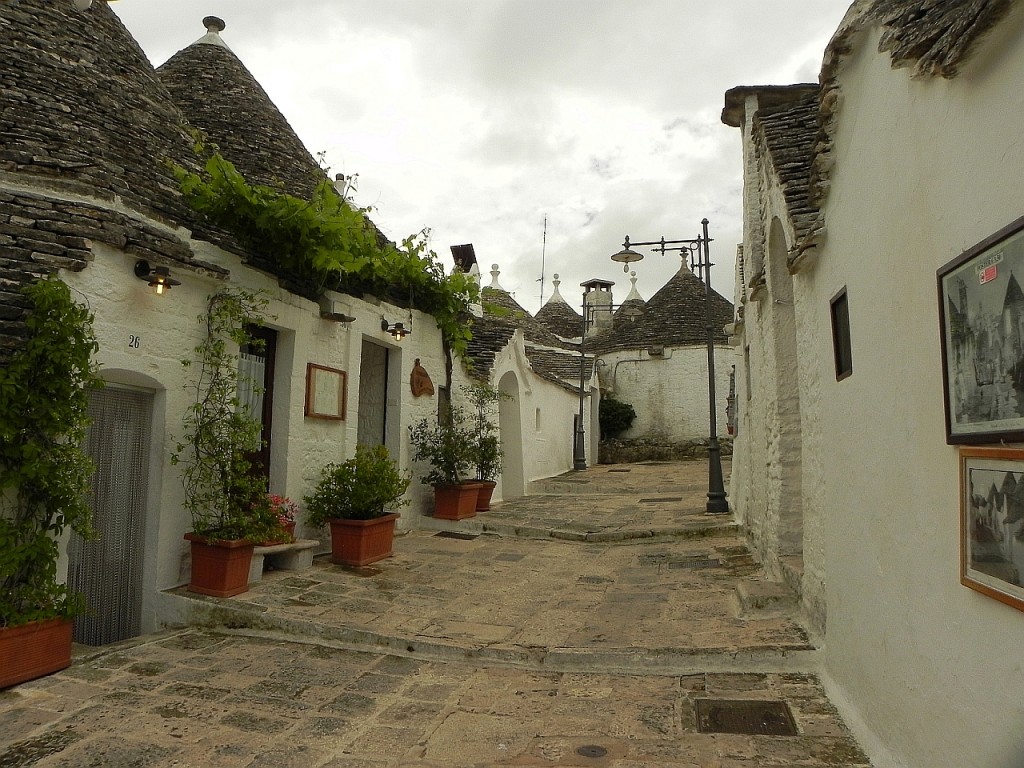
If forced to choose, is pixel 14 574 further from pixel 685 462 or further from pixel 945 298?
pixel 685 462

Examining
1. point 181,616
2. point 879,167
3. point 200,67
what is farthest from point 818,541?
point 200,67

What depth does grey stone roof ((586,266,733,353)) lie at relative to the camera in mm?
22547

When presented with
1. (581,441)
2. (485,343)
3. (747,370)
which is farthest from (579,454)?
(747,370)

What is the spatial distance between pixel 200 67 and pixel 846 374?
9384 millimetres

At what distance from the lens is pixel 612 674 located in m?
4.32

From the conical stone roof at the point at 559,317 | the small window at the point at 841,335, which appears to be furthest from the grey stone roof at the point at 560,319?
the small window at the point at 841,335

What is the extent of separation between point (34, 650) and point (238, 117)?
6.94m

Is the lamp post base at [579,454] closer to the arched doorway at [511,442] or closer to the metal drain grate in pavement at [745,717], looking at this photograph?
the arched doorway at [511,442]

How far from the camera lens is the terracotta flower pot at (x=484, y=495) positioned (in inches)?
388

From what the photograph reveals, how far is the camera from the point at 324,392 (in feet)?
24.4

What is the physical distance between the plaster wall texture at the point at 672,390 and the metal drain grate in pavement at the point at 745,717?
61.2ft

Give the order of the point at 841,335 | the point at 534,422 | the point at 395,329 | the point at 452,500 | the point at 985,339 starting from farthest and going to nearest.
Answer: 1. the point at 534,422
2. the point at 452,500
3. the point at 395,329
4. the point at 841,335
5. the point at 985,339

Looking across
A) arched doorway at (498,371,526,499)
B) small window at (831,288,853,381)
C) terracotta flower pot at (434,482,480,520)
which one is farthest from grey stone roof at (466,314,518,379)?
small window at (831,288,853,381)

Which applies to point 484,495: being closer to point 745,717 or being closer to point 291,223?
point 291,223
